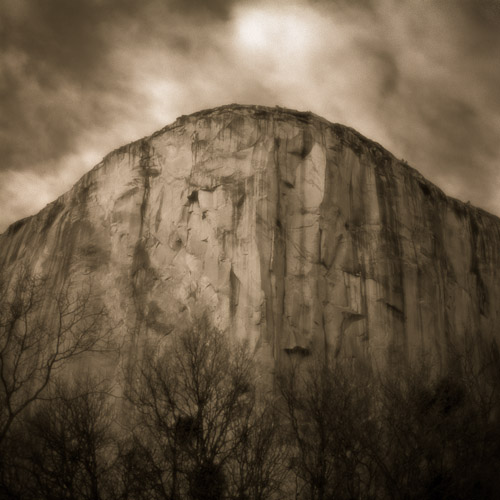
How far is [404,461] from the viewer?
66.6 feet

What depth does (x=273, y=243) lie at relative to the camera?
1205 inches

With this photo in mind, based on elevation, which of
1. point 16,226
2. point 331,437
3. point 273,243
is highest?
point 16,226

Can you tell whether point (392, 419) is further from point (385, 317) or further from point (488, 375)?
point (488, 375)

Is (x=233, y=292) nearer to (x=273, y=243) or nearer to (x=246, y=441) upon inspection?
(x=273, y=243)

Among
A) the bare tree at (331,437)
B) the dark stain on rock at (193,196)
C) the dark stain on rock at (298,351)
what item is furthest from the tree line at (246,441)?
the dark stain on rock at (193,196)

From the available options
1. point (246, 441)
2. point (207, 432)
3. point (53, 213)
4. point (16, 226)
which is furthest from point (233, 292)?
point (16, 226)

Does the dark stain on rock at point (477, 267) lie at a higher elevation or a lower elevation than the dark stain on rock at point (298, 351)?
higher

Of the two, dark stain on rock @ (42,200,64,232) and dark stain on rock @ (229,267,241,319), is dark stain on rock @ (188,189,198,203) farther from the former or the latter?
dark stain on rock @ (42,200,64,232)

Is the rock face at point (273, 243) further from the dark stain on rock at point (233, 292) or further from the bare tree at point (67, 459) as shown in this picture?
the bare tree at point (67, 459)

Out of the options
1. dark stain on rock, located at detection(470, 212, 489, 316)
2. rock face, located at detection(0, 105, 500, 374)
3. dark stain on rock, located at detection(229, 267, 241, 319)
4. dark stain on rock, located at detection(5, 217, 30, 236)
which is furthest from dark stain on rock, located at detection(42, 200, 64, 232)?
dark stain on rock, located at detection(470, 212, 489, 316)

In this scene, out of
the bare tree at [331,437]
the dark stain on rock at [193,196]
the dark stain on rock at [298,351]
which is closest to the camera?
the bare tree at [331,437]

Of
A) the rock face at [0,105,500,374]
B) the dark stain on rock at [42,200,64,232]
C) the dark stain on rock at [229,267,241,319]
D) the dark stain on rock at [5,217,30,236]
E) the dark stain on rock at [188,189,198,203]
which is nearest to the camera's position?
the dark stain on rock at [229,267,241,319]

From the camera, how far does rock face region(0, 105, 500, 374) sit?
30033 mm

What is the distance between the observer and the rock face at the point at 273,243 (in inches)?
1182
